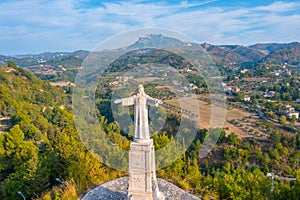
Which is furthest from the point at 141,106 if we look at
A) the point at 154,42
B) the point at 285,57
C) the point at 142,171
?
the point at 285,57

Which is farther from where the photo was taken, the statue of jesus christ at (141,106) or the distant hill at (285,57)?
the distant hill at (285,57)

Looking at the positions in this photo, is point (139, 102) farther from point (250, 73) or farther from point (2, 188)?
point (250, 73)

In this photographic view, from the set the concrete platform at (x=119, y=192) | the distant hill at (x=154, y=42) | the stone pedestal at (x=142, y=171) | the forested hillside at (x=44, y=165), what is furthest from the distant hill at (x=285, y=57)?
the stone pedestal at (x=142, y=171)

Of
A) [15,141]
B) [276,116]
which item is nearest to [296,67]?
[276,116]

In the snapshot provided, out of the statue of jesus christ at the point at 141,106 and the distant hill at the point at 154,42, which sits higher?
the distant hill at the point at 154,42

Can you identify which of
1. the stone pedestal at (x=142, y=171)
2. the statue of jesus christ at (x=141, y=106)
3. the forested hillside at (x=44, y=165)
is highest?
the statue of jesus christ at (x=141, y=106)

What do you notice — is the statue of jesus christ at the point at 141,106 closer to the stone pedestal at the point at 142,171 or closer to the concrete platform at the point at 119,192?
the stone pedestal at the point at 142,171

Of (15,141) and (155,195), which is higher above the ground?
(155,195)

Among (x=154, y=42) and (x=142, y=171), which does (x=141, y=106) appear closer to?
(x=142, y=171)
